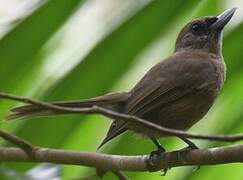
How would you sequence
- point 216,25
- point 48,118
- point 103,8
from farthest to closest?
point 103,8
point 216,25
point 48,118

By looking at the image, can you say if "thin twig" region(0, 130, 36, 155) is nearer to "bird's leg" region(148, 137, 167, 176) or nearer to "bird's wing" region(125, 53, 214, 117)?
"bird's leg" region(148, 137, 167, 176)

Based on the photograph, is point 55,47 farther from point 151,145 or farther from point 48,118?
point 151,145

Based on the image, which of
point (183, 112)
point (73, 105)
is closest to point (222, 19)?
point (183, 112)

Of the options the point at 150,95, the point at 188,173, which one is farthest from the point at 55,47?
the point at 188,173

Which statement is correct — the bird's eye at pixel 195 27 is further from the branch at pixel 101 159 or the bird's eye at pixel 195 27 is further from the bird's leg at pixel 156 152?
the branch at pixel 101 159

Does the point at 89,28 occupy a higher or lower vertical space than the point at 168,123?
higher

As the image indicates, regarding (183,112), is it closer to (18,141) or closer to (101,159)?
(101,159)

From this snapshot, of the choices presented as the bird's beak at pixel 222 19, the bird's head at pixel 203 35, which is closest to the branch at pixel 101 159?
the bird's beak at pixel 222 19
